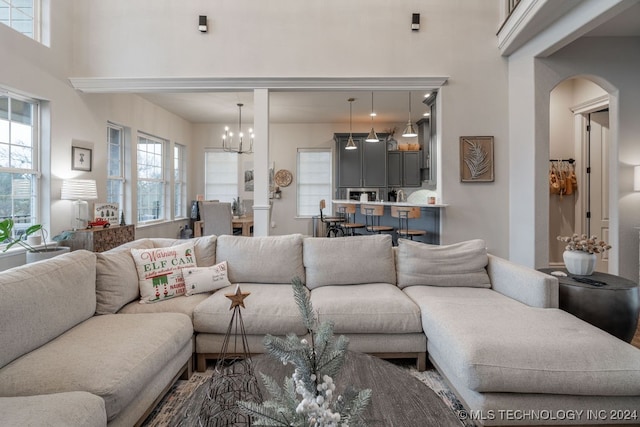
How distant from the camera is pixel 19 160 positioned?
12.3 feet

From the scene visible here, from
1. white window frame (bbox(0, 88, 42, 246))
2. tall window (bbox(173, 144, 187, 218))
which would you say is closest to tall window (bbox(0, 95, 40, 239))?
white window frame (bbox(0, 88, 42, 246))

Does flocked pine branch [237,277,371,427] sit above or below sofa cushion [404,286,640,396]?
above

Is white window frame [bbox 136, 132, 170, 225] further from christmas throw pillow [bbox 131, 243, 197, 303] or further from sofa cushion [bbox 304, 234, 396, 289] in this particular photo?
sofa cushion [bbox 304, 234, 396, 289]

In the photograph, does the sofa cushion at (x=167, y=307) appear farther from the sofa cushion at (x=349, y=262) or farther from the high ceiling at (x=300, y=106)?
the high ceiling at (x=300, y=106)

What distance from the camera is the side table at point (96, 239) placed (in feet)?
13.1

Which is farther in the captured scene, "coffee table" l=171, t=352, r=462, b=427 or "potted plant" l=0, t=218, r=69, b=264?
"potted plant" l=0, t=218, r=69, b=264

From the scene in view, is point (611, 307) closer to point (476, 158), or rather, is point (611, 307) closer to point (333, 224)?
point (476, 158)

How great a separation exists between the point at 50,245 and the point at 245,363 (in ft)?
12.2

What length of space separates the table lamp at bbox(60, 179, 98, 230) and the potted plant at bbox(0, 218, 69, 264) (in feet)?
1.32

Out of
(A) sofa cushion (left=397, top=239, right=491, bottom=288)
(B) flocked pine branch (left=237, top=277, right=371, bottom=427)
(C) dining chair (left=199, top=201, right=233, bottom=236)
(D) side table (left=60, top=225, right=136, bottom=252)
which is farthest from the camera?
(C) dining chair (left=199, top=201, right=233, bottom=236)

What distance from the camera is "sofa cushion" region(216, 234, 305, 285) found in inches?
111

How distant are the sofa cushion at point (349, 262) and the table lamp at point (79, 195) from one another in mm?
3106

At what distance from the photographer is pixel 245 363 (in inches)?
57.1

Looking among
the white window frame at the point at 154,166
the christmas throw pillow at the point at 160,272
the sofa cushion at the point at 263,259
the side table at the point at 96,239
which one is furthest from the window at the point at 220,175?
the christmas throw pillow at the point at 160,272
